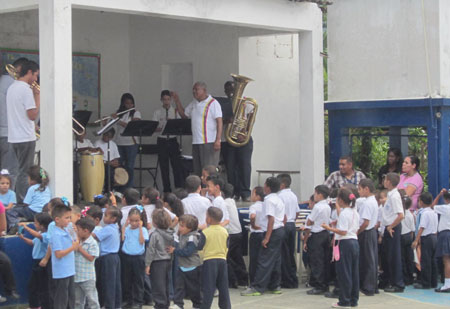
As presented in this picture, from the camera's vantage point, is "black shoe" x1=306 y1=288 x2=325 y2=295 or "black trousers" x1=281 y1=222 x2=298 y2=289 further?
"black trousers" x1=281 y1=222 x2=298 y2=289

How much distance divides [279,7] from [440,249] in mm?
4367

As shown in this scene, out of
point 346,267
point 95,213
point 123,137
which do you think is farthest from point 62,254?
point 123,137

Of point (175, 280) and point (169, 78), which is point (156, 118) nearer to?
point (169, 78)

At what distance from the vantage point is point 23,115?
34.3 feet

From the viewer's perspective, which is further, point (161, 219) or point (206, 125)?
point (206, 125)

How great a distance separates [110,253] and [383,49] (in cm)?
697

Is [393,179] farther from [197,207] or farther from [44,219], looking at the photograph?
[44,219]

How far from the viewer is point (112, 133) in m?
14.4

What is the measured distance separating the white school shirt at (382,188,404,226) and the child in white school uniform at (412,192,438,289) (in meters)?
0.61

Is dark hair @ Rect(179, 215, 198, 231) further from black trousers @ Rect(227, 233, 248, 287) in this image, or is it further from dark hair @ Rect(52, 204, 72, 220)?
black trousers @ Rect(227, 233, 248, 287)

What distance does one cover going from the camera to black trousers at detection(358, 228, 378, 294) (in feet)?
37.6

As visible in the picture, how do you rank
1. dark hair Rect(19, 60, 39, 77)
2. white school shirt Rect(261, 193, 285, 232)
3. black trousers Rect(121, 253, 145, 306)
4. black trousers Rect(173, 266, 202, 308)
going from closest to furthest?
1. black trousers Rect(173, 266, 202, 308)
2. black trousers Rect(121, 253, 145, 306)
3. dark hair Rect(19, 60, 39, 77)
4. white school shirt Rect(261, 193, 285, 232)

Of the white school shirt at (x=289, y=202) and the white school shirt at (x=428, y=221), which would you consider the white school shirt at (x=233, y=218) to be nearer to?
the white school shirt at (x=289, y=202)

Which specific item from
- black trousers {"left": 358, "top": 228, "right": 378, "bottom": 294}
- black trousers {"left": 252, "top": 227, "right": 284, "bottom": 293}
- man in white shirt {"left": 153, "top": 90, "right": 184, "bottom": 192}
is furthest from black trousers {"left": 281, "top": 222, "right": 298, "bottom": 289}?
man in white shirt {"left": 153, "top": 90, "right": 184, "bottom": 192}
